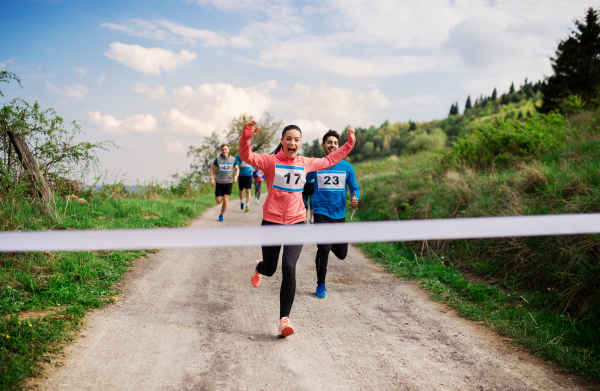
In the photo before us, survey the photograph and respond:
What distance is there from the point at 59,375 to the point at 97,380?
315 mm

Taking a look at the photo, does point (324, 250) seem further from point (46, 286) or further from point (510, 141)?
point (510, 141)

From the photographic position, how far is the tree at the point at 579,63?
26500mm

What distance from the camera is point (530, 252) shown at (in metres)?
5.30

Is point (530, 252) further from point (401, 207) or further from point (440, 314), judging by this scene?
point (401, 207)

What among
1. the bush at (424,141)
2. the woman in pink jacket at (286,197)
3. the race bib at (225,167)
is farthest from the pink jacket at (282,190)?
the bush at (424,141)

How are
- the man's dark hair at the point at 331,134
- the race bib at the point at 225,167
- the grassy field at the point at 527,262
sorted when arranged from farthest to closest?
the race bib at the point at 225,167 < the man's dark hair at the point at 331,134 < the grassy field at the point at 527,262

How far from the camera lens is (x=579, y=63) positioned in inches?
1070

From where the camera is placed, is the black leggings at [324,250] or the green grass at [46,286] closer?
the green grass at [46,286]

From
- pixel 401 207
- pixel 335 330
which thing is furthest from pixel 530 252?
pixel 401 207

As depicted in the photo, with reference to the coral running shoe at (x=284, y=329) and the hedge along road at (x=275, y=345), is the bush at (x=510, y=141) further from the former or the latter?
the coral running shoe at (x=284, y=329)

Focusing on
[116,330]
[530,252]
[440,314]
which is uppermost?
[530,252]

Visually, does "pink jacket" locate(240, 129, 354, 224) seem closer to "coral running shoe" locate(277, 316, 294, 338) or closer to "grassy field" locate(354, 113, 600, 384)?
"coral running shoe" locate(277, 316, 294, 338)

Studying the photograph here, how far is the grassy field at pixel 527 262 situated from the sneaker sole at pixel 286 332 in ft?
8.12

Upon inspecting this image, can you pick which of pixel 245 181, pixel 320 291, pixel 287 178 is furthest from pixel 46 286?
pixel 245 181
